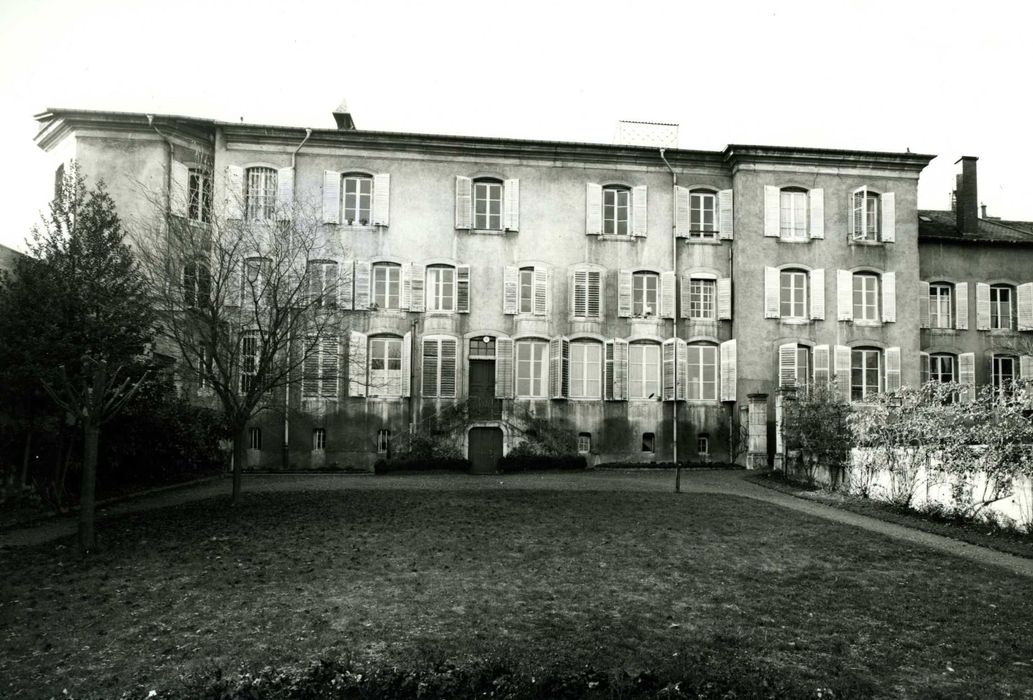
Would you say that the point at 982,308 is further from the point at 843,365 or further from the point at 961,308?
the point at 843,365

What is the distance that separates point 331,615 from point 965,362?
87.1 ft

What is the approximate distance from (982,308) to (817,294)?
649cm

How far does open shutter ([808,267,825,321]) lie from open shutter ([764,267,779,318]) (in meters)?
1.21

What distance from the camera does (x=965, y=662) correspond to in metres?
6.25

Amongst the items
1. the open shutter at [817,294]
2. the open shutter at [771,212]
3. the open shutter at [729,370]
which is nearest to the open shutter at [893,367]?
the open shutter at [817,294]

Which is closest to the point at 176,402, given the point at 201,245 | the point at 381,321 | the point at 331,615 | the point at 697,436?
the point at 201,245

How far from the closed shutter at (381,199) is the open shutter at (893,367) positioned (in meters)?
16.9

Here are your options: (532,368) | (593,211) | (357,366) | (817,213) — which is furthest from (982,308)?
(357,366)

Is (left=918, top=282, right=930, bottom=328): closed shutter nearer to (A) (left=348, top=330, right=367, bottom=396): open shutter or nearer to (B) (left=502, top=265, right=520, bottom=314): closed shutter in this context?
(B) (left=502, top=265, right=520, bottom=314): closed shutter

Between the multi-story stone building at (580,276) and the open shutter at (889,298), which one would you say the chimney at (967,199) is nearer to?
the multi-story stone building at (580,276)

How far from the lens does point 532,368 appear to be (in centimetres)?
2536

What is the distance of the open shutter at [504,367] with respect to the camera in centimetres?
2500

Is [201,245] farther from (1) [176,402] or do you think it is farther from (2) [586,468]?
(2) [586,468]

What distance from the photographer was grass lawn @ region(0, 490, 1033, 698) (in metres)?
6.14
